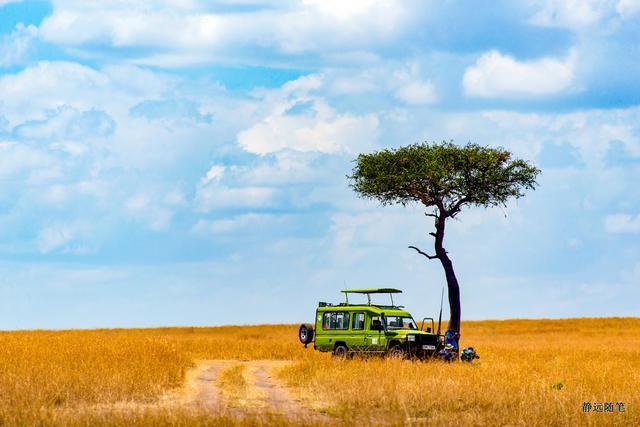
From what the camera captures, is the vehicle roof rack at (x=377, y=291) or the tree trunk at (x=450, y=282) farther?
the tree trunk at (x=450, y=282)

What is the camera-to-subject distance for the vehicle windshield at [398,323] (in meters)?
35.9

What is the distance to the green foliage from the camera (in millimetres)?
52906

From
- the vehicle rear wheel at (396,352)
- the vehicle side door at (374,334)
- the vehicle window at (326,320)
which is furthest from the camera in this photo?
the vehicle window at (326,320)

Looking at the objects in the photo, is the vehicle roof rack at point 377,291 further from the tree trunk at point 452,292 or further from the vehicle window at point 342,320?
the tree trunk at point 452,292

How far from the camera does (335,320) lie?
37.9 meters

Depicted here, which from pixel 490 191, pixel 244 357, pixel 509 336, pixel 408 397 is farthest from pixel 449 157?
pixel 408 397

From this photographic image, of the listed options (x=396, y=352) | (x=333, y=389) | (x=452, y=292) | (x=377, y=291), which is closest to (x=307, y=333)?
(x=377, y=291)

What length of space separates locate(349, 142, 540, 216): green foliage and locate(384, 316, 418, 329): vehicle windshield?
17.1 m

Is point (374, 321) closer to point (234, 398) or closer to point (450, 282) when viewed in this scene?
point (234, 398)

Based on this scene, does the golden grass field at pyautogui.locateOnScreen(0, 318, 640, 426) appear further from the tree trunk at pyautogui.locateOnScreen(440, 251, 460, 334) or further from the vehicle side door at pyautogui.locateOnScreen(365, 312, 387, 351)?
the tree trunk at pyautogui.locateOnScreen(440, 251, 460, 334)

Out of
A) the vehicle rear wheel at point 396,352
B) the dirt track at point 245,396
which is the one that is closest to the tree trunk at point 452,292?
the vehicle rear wheel at point 396,352

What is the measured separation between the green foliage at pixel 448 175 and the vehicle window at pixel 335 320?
16.2 meters

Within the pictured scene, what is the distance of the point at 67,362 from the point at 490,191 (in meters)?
31.3

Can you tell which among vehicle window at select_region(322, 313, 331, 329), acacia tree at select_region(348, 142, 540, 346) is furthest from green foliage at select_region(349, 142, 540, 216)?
vehicle window at select_region(322, 313, 331, 329)
